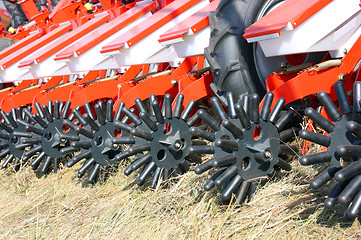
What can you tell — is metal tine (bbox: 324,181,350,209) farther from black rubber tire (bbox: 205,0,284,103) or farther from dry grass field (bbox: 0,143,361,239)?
black rubber tire (bbox: 205,0,284,103)

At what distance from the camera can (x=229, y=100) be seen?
1.98m

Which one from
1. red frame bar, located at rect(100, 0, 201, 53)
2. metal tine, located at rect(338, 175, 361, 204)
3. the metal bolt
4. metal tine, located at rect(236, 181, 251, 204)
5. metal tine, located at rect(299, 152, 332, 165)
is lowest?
metal tine, located at rect(236, 181, 251, 204)

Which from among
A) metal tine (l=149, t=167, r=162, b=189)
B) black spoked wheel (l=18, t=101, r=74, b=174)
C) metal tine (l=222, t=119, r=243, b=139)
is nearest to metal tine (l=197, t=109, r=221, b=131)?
metal tine (l=222, t=119, r=243, b=139)

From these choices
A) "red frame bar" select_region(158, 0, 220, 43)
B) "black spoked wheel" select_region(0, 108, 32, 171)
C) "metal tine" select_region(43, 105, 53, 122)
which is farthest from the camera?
"black spoked wheel" select_region(0, 108, 32, 171)

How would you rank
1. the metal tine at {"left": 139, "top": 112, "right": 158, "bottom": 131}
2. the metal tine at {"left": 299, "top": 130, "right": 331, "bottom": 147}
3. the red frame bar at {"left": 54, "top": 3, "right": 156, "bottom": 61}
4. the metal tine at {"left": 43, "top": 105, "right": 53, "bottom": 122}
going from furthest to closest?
the red frame bar at {"left": 54, "top": 3, "right": 156, "bottom": 61} < the metal tine at {"left": 43, "top": 105, "right": 53, "bottom": 122} < the metal tine at {"left": 139, "top": 112, "right": 158, "bottom": 131} < the metal tine at {"left": 299, "top": 130, "right": 331, "bottom": 147}

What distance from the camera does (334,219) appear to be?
1715 millimetres

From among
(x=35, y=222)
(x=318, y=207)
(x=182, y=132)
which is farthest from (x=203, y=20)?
(x=35, y=222)

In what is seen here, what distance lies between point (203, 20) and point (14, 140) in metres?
1.85

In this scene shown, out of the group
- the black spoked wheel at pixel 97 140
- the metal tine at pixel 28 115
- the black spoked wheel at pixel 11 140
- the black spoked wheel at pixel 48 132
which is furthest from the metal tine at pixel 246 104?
the black spoked wheel at pixel 11 140

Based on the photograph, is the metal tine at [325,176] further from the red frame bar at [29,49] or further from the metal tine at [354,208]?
the red frame bar at [29,49]

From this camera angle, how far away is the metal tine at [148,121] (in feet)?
7.25

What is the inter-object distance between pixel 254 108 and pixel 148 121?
587mm

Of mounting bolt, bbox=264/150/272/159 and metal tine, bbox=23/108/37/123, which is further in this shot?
metal tine, bbox=23/108/37/123

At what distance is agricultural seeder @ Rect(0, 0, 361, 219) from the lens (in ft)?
5.34
